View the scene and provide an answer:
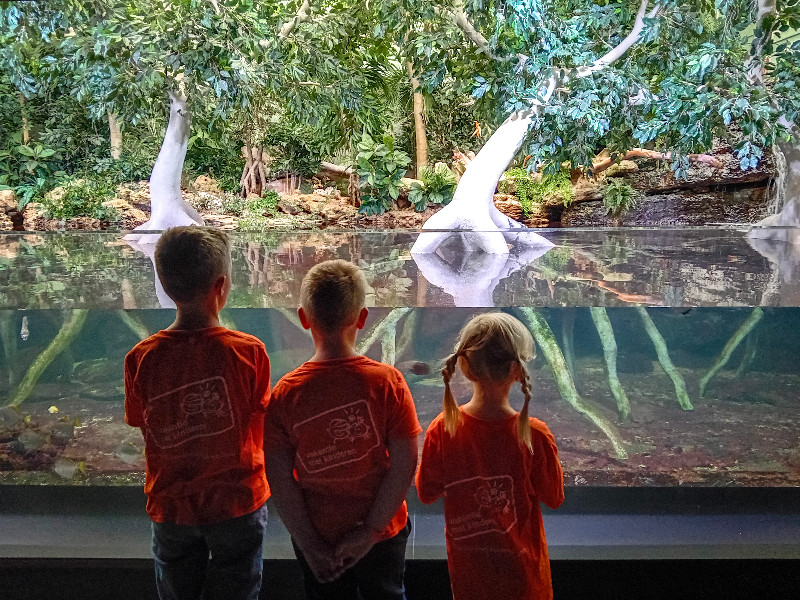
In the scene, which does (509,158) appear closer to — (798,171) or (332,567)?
(798,171)

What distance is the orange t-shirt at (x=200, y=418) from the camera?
1.43 m

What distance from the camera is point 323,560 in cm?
132

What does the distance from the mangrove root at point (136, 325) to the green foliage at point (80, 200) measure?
253 centimetres

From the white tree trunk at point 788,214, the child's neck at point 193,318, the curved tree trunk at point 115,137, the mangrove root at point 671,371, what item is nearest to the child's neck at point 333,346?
the child's neck at point 193,318

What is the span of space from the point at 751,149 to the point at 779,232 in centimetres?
146

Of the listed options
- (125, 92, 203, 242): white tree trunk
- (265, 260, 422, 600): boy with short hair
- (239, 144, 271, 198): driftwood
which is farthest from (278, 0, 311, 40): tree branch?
(265, 260, 422, 600): boy with short hair

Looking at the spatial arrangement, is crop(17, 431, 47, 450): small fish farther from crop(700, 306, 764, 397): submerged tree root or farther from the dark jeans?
crop(700, 306, 764, 397): submerged tree root

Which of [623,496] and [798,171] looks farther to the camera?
[798,171]

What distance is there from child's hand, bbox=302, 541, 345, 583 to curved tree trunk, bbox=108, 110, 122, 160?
4498 mm

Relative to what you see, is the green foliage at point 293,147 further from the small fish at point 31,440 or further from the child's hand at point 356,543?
the child's hand at point 356,543

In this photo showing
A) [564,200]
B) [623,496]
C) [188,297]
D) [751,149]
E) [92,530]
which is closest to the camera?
[188,297]

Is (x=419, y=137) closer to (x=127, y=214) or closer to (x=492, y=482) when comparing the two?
(x=127, y=214)

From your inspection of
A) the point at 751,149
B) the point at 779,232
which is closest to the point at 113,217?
the point at 751,149

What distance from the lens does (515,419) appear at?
1.30m
